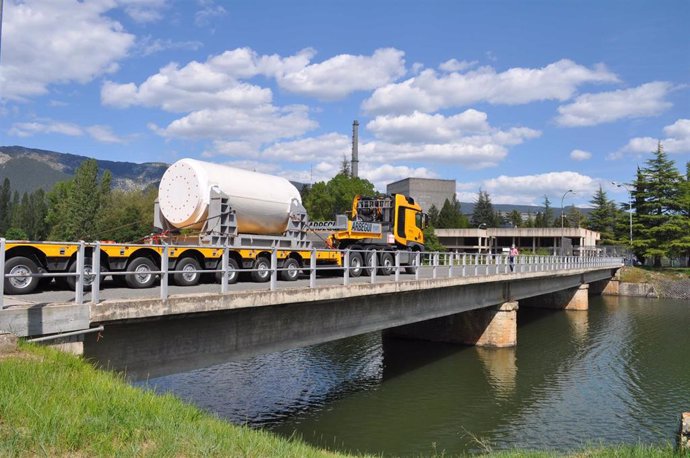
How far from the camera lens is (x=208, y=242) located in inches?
583

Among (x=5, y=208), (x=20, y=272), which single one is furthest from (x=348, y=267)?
(x=5, y=208)

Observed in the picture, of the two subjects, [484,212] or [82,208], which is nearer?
[82,208]

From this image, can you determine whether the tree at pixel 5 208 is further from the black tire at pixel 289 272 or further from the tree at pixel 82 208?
the black tire at pixel 289 272

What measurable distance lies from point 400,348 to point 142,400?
19509 millimetres

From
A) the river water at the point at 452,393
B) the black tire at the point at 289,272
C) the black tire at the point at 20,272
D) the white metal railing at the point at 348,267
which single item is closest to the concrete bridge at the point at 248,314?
the white metal railing at the point at 348,267

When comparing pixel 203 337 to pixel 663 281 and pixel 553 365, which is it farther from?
pixel 663 281

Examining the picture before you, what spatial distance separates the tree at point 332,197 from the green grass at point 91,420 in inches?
2255

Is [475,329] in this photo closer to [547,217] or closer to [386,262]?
[386,262]

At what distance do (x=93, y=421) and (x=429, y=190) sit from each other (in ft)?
466

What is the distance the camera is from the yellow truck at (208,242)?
10156mm

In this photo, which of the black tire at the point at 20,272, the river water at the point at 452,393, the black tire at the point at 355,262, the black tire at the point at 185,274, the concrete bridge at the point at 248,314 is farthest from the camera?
the black tire at the point at 355,262

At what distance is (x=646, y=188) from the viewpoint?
237 feet

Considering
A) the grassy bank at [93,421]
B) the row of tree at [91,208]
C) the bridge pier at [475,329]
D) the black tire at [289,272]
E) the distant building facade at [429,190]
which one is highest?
the distant building facade at [429,190]

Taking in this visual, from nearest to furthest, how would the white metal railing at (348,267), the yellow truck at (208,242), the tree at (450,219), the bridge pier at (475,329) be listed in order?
the white metal railing at (348,267) → the yellow truck at (208,242) → the bridge pier at (475,329) → the tree at (450,219)
